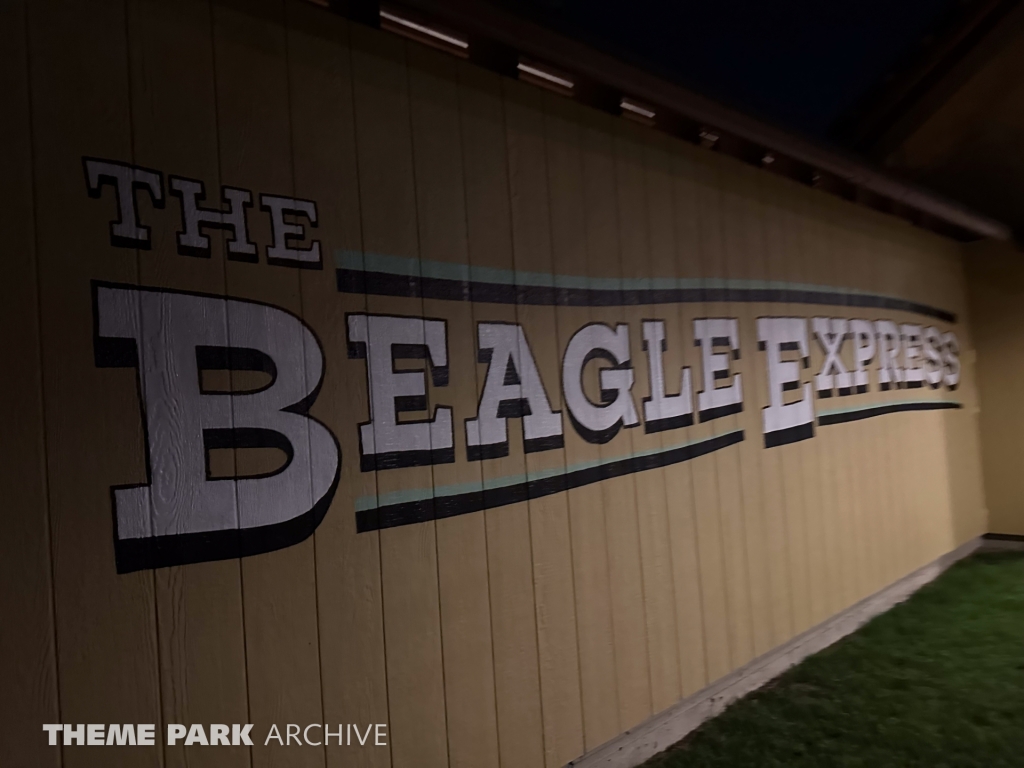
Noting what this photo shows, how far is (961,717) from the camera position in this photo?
2770 millimetres

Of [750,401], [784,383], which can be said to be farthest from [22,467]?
[784,383]

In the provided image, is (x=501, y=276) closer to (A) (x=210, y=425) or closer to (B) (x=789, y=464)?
(A) (x=210, y=425)

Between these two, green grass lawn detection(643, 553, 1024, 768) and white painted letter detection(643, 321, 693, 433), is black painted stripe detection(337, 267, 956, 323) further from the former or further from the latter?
green grass lawn detection(643, 553, 1024, 768)

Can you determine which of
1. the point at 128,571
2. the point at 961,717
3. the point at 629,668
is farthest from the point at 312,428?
the point at 961,717

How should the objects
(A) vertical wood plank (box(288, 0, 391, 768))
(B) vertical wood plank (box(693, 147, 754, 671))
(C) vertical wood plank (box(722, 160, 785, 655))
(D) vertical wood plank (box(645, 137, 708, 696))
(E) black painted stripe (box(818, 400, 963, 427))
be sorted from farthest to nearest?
(E) black painted stripe (box(818, 400, 963, 427))
(C) vertical wood plank (box(722, 160, 785, 655))
(B) vertical wood plank (box(693, 147, 754, 671))
(D) vertical wood plank (box(645, 137, 708, 696))
(A) vertical wood plank (box(288, 0, 391, 768))

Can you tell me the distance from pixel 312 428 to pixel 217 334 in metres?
0.33

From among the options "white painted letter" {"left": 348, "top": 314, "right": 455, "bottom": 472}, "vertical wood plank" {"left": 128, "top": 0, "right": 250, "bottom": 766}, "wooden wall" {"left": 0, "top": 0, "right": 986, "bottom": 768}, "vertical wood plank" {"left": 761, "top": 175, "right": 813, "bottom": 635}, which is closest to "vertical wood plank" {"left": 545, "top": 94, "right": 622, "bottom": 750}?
"wooden wall" {"left": 0, "top": 0, "right": 986, "bottom": 768}

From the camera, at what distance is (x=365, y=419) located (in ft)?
6.23

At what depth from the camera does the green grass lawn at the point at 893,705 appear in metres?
2.54

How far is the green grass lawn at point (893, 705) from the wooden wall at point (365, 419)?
0.75 ft

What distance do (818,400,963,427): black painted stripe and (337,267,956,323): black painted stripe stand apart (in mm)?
642

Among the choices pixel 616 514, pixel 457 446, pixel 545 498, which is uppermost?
pixel 457 446

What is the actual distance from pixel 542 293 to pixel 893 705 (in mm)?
2280

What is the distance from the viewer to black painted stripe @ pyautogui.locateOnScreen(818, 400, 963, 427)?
3.82 m
